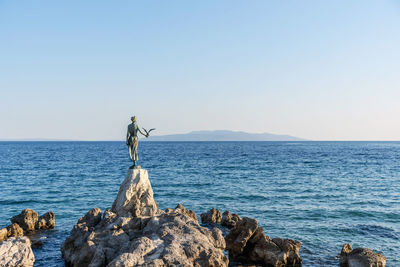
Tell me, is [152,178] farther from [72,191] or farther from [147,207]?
[147,207]

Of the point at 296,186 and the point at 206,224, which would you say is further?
the point at 296,186

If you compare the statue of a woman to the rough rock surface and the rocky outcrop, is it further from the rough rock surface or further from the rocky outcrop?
the rough rock surface

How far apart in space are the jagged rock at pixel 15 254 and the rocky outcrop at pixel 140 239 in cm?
200

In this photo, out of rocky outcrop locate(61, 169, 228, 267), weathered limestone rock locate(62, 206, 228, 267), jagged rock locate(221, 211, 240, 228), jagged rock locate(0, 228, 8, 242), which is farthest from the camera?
jagged rock locate(221, 211, 240, 228)

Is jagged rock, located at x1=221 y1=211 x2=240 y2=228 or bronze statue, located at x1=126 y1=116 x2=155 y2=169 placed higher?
bronze statue, located at x1=126 y1=116 x2=155 y2=169

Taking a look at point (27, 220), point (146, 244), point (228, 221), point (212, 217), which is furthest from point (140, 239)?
point (27, 220)

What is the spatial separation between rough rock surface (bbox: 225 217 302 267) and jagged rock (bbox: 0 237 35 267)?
33.3 feet

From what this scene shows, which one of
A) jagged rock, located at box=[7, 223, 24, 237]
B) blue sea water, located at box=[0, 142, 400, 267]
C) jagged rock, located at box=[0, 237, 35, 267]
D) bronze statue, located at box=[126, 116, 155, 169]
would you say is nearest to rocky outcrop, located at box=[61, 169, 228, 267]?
bronze statue, located at box=[126, 116, 155, 169]

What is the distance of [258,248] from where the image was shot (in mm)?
17766

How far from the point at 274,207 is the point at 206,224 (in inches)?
331

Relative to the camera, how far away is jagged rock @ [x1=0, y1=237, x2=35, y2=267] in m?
14.6

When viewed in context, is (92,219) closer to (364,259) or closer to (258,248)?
(258,248)

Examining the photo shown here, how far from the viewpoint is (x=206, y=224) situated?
25.3m

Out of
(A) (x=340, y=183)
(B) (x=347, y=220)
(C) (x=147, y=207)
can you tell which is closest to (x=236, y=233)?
(C) (x=147, y=207)
